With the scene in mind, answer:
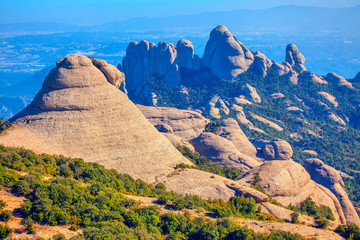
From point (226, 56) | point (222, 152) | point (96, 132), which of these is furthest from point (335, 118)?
point (96, 132)

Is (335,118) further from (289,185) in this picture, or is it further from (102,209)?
(102,209)

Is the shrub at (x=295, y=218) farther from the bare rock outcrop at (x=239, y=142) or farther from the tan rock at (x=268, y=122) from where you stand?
the tan rock at (x=268, y=122)

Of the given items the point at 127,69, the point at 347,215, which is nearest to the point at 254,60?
the point at 127,69

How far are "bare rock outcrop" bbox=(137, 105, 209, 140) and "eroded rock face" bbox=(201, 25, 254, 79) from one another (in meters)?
55.9

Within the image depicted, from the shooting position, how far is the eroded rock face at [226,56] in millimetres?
138375

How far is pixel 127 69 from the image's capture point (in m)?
151

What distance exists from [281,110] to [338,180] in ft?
197

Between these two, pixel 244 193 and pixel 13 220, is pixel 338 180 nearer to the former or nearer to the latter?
pixel 244 193

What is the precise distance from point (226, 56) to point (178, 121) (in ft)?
205

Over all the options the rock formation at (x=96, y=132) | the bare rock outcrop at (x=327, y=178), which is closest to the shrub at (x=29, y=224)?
the rock formation at (x=96, y=132)

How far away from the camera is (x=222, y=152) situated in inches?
2680

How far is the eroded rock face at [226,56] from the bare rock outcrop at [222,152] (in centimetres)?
7204

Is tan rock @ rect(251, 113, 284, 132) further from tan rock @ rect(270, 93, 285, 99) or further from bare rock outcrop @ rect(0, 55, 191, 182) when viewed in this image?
bare rock outcrop @ rect(0, 55, 191, 182)

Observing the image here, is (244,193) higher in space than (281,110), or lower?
higher
